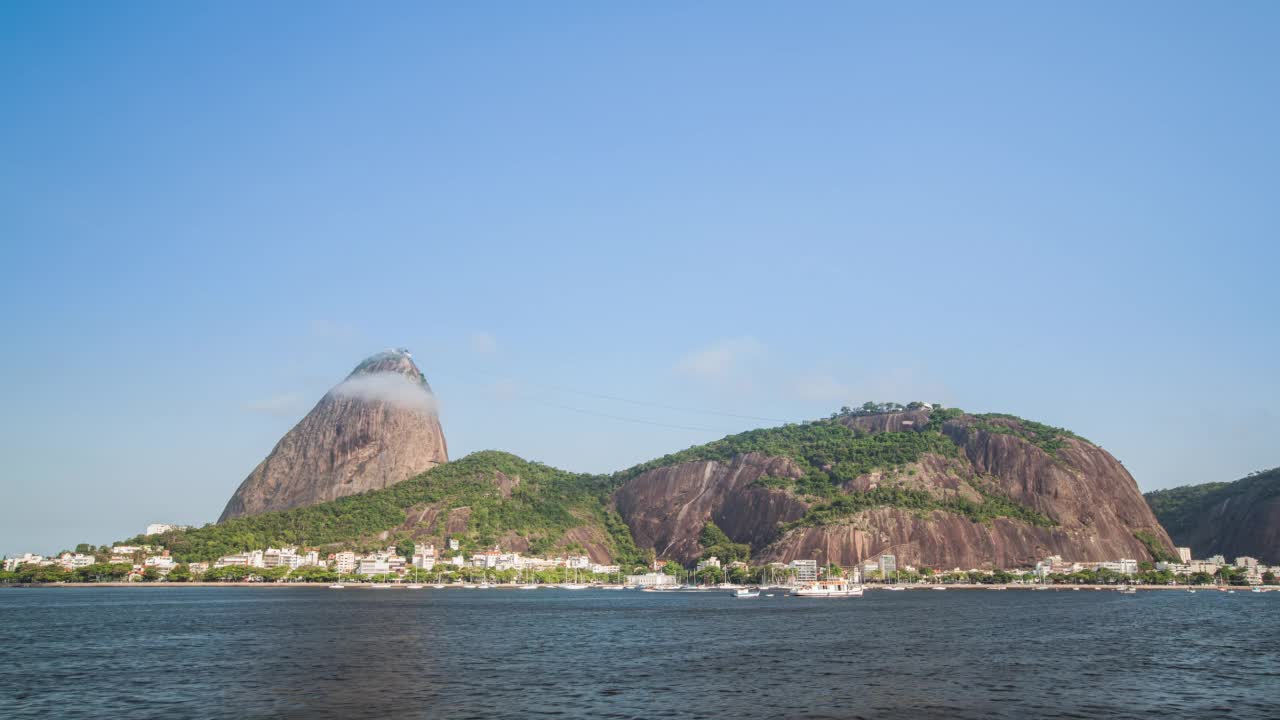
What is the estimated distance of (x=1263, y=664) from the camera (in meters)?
45.8

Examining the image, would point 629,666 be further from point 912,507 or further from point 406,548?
point 912,507

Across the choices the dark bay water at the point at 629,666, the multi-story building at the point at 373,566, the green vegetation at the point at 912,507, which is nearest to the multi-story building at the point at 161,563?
the multi-story building at the point at 373,566

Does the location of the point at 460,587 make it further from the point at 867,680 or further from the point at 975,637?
the point at 867,680

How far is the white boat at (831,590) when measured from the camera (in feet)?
463

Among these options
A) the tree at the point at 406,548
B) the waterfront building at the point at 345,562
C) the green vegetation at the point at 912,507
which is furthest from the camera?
the green vegetation at the point at 912,507

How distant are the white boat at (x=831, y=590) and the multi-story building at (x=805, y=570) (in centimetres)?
2247

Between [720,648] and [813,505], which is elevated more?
[813,505]

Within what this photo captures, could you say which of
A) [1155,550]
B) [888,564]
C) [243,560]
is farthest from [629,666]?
[1155,550]

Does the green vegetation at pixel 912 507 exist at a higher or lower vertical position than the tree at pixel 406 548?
higher

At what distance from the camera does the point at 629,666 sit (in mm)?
44469

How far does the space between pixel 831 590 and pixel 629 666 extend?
103736mm

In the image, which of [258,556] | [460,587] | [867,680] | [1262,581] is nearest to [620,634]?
[867,680]

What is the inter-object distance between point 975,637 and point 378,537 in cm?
15635

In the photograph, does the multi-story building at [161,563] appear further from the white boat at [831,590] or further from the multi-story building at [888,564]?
the multi-story building at [888,564]
